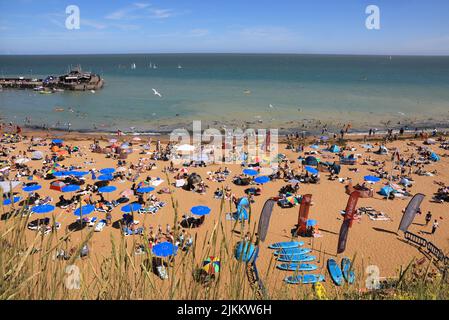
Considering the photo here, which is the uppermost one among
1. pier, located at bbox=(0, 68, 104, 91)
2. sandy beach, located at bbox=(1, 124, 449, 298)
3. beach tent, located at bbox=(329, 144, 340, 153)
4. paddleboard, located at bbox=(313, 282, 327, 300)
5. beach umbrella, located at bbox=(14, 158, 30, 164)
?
pier, located at bbox=(0, 68, 104, 91)

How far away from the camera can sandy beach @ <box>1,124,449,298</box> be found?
1283 centimetres

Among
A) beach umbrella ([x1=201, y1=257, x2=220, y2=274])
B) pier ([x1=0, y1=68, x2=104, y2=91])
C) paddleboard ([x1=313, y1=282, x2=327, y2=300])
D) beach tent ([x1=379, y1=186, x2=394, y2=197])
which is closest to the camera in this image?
beach umbrella ([x1=201, y1=257, x2=220, y2=274])

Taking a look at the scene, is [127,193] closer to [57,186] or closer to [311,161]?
[57,186]

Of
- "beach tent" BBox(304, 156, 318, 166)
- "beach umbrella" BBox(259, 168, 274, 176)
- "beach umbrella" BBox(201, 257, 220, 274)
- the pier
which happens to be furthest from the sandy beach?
the pier

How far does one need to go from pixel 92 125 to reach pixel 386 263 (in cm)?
3785

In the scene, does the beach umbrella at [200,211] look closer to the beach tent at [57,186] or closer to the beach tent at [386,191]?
the beach tent at [57,186]

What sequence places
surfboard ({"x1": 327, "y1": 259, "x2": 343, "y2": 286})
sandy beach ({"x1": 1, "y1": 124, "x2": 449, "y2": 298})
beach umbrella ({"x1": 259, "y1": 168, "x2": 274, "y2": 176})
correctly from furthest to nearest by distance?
beach umbrella ({"x1": 259, "y1": 168, "x2": 274, "y2": 176}) → sandy beach ({"x1": 1, "y1": 124, "x2": 449, "y2": 298}) → surfboard ({"x1": 327, "y1": 259, "x2": 343, "y2": 286})

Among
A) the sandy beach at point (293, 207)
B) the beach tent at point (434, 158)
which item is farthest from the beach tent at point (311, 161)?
the beach tent at point (434, 158)

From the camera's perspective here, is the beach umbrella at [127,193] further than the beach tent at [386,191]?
No

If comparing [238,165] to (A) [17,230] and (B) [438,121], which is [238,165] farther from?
(B) [438,121]

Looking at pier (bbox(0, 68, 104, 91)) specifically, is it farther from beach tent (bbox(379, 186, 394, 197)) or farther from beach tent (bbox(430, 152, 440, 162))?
beach tent (bbox(379, 186, 394, 197))

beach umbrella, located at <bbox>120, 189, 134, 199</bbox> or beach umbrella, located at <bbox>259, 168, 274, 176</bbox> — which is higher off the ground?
beach umbrella, located at <bbox>259, 168, 274, 176</bbox>

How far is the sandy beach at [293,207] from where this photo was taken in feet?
42.1
